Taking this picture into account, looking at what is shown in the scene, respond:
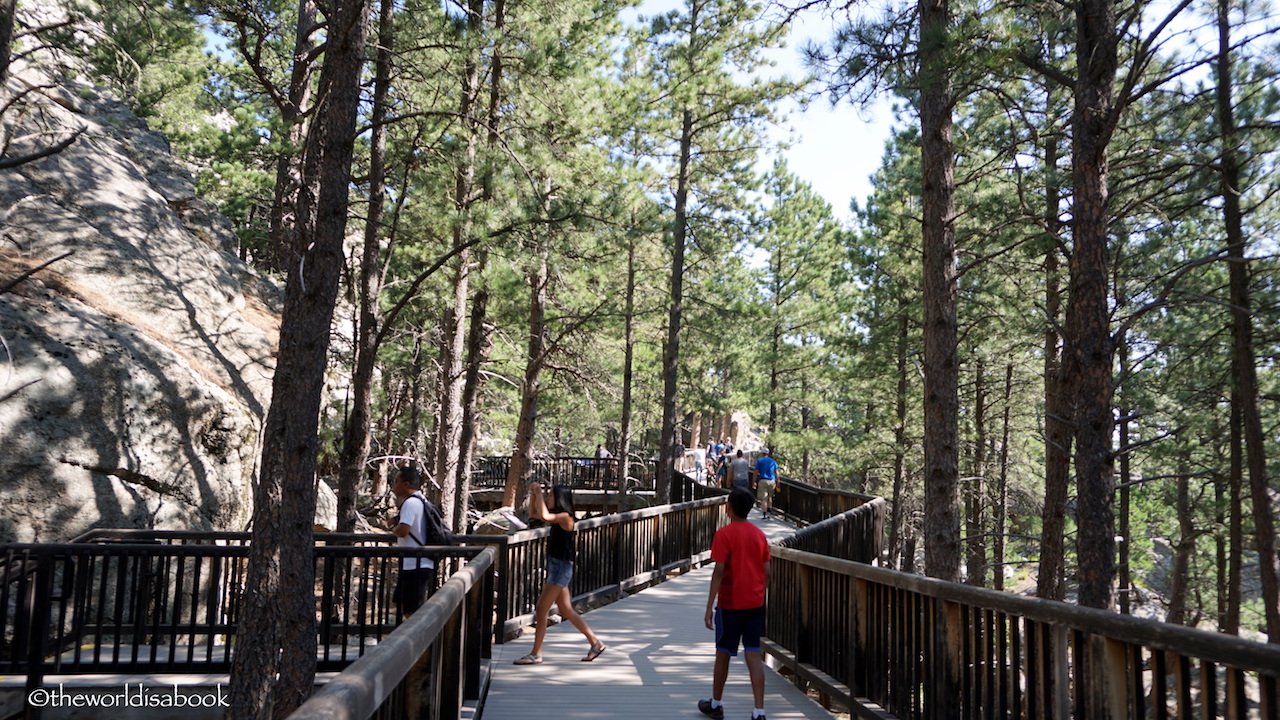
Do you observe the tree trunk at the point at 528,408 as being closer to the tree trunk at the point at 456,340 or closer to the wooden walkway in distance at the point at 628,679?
the tree trunk at the point at 456,340

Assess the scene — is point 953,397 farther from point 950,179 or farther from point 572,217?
point 572,217

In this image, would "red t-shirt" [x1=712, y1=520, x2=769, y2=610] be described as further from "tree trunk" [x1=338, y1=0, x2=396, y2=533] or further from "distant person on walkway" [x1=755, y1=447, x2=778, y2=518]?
"distant person on walkway" [x1=755, y1=447, x2=778, y2=518]

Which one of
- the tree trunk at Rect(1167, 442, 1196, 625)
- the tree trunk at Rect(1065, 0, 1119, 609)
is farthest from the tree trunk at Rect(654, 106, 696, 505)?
the tree trunk at Rect(1065, 0, 1119, 609)

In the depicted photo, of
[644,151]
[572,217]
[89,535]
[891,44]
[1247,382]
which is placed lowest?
[89,535]

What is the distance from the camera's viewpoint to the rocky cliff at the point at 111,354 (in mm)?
9094

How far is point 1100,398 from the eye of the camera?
670 cm

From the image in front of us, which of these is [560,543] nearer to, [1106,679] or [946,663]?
[946,663]

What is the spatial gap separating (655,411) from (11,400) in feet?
123

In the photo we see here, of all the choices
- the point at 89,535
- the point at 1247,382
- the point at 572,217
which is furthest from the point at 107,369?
the point at 1247,382

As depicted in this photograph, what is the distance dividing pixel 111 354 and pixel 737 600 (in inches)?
340

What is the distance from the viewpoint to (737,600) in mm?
5887

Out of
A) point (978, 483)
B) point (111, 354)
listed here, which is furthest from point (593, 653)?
point (978, 483)

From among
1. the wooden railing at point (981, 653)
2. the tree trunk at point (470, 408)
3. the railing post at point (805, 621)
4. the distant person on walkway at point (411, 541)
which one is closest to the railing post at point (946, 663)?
the wooden railing at point (981, 653)

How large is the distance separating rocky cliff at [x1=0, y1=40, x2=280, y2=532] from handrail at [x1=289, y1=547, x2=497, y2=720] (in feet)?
18.2
